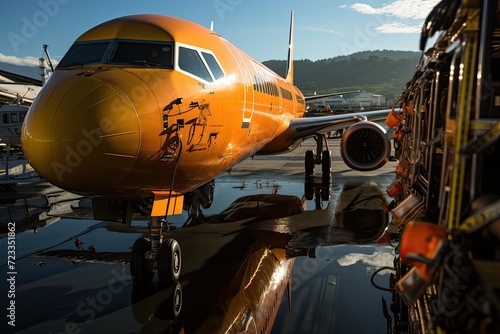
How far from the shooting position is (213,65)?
261 inches

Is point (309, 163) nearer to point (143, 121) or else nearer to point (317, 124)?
point (317, 124)

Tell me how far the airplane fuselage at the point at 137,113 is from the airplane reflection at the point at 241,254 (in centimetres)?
151

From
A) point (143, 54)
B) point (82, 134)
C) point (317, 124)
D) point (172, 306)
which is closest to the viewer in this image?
point (82, 134)

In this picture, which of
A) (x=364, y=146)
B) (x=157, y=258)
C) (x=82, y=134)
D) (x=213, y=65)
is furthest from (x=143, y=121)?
(x=364, y=146)

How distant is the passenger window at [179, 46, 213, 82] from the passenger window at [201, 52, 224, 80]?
210 mm

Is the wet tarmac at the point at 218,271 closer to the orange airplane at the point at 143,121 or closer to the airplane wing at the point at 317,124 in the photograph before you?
the orange airplane at the point at 143,121

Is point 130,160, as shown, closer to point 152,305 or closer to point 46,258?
point 152,305

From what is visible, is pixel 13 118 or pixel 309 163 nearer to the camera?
pixel 309 163

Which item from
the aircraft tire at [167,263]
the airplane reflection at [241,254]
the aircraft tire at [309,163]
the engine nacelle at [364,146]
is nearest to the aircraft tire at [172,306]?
the airplane reflection at [241,254]

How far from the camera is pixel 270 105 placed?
1110cm

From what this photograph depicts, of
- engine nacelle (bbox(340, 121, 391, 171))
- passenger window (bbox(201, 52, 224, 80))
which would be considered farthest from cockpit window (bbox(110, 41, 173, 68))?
engine nacelle (bbox(340, 121, 391, 171))

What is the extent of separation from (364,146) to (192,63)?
22.2ft

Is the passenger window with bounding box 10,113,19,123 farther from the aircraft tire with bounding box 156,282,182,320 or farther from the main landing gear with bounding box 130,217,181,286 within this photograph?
the aircraft tire with bounding box 156,282,182,320

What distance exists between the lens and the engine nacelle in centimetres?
1131
